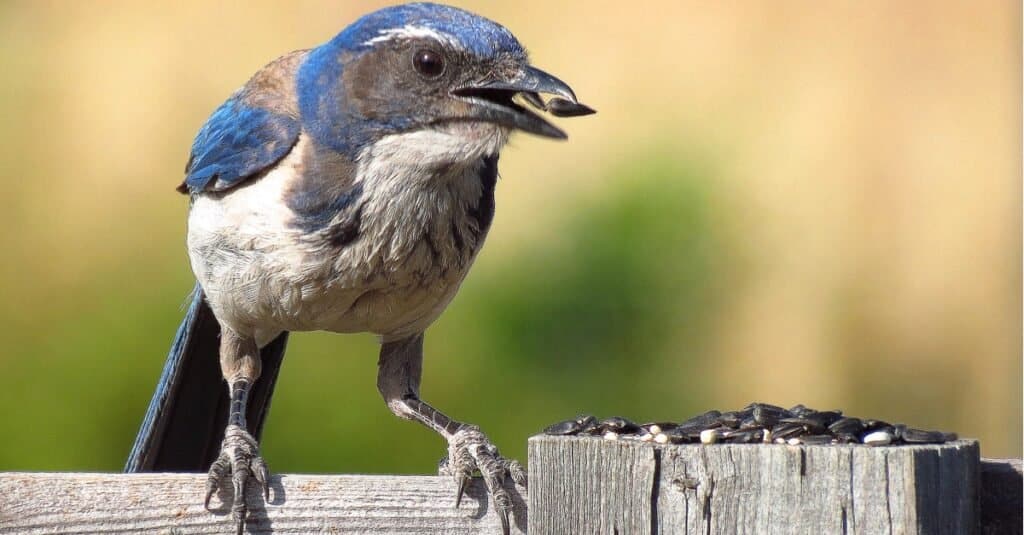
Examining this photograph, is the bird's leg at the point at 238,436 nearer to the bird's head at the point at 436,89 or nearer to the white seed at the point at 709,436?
the bird's head at the point at 436,89

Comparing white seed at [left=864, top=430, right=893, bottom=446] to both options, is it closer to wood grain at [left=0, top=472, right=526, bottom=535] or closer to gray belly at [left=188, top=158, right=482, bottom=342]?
wood grain at [left=0, top=472, right=526, bottom=535]

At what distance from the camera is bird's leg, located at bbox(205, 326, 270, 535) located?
3.27 metres

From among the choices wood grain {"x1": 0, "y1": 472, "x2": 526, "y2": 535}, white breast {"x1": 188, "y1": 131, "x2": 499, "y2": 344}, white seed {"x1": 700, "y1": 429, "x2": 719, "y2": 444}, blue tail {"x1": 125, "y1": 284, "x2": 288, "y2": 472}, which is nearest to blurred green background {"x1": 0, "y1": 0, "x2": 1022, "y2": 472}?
blue tail {"x1": 125, "y1": 284, "x2": 288, "y2": 472}

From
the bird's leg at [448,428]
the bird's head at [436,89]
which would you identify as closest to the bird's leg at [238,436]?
the bird's leg at [448,428]

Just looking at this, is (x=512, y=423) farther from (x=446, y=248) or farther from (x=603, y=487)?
(x=603, y=487)

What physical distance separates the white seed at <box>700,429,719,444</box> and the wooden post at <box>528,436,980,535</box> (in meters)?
0.07

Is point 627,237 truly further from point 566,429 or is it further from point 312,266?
point 566,429

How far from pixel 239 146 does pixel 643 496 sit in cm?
214

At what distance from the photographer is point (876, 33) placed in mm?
7043

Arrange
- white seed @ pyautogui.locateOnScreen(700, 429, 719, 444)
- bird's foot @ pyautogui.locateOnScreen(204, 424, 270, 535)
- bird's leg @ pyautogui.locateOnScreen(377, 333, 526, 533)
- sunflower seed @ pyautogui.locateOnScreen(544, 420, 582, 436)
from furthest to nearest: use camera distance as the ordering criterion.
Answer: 1. bird's leg @ pyautogui.locateOnScreen(377, 333, 526, 533)
2. bird's foot @ pyautogui.locateOnScreen(204, 424, 270, 535)
3. sunflower seed @ pyautogui.locateOnScreen(544, 420, 582, 436)
4. white seed @ pyautogui.locateOnScreen(700, 429, 719, 444)

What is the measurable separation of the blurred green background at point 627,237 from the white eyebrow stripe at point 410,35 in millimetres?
2261

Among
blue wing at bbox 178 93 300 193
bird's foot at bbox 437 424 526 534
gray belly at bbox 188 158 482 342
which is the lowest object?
bird's foot at bbox 437 424 526 534

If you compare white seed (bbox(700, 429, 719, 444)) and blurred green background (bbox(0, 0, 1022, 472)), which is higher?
blurred green background (bbox(0, 0, 1022, 472))

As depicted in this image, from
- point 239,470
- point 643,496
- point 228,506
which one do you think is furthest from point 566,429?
point 239,470
